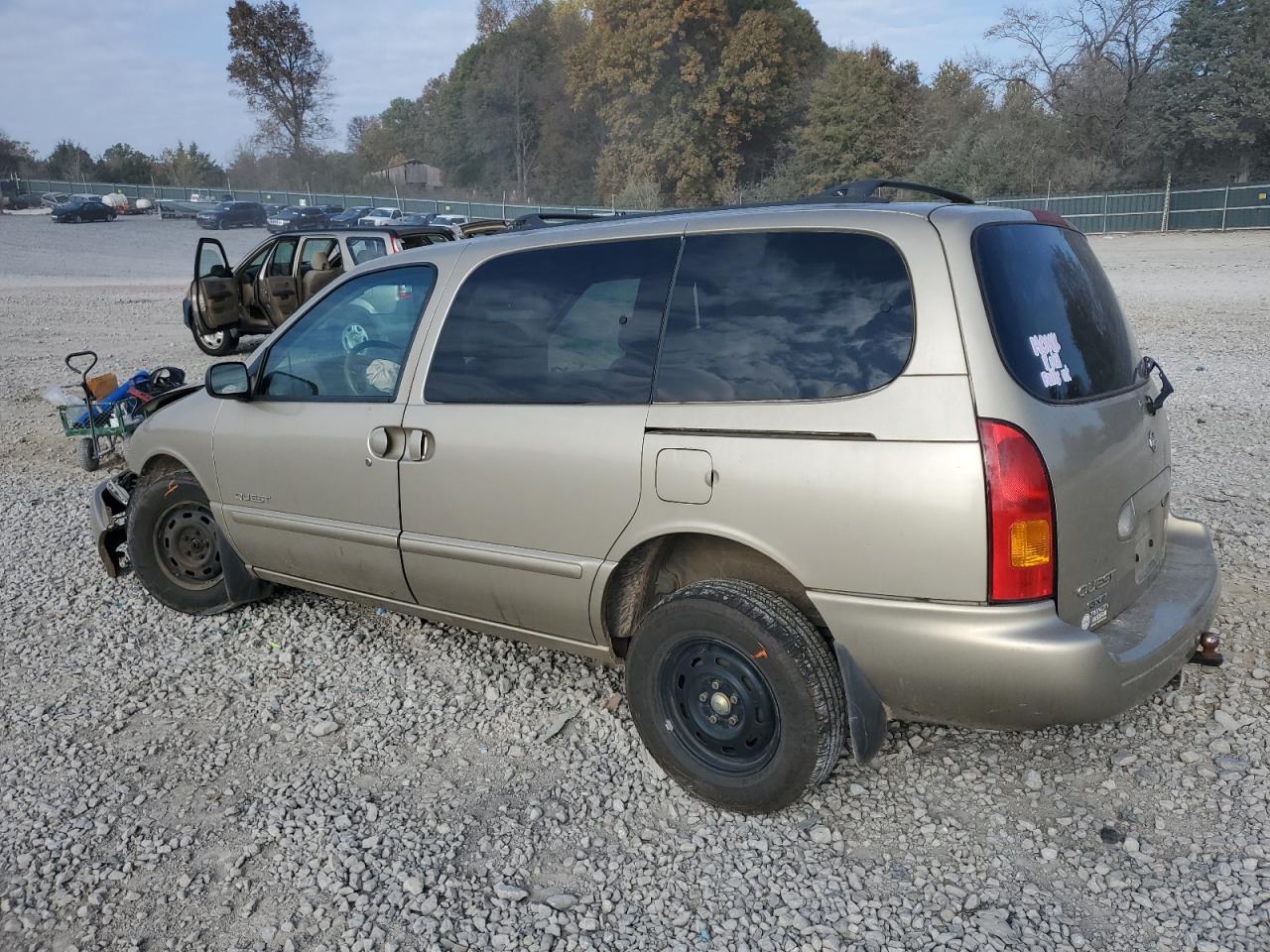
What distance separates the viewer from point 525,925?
2.75m

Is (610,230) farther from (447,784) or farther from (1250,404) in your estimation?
(1250,404)

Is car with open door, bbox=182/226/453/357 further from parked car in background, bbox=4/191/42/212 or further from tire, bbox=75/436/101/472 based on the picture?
parked car in background, bbox=4/191/42/212

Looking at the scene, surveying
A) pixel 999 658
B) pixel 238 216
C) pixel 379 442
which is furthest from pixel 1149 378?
pixel 238 216

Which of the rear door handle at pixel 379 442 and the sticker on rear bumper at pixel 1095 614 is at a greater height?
the rear door handle at pixel 379 442

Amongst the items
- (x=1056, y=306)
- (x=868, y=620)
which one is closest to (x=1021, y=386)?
(x=1056, y=306)

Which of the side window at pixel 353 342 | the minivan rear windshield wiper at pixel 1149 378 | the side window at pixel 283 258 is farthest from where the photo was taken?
the side window at pixel 283 258

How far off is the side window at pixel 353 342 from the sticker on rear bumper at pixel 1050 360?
227cm

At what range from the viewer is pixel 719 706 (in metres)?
3.18

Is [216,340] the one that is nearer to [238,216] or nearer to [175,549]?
[175,549]

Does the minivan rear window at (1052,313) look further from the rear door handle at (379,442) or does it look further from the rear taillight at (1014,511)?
the rear door handle at (379,442)

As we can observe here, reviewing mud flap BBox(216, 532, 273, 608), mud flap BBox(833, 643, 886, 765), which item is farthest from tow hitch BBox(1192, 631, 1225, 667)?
mud flap BBox(216, 532, 273, 608)

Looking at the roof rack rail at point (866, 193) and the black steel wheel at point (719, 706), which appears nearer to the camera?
the black steel wheel at point (719, 706)

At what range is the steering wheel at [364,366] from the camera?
13.1ft

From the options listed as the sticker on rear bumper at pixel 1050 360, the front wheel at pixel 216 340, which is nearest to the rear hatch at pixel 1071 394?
the sticker on rear bumper at pixel 1050 360
